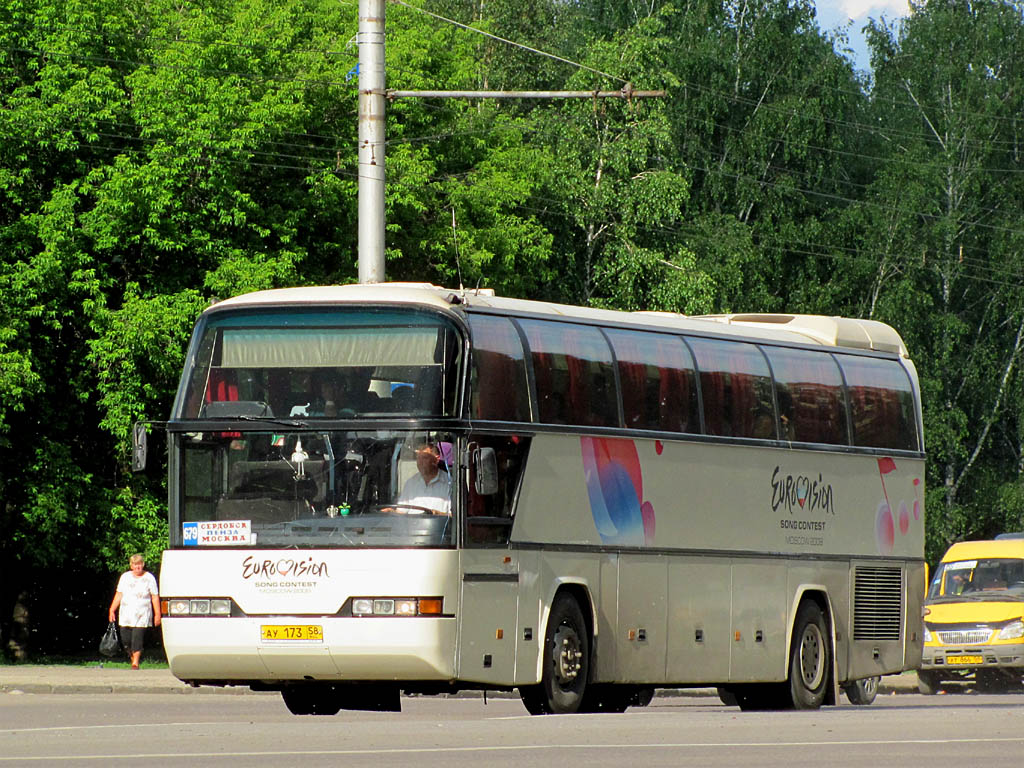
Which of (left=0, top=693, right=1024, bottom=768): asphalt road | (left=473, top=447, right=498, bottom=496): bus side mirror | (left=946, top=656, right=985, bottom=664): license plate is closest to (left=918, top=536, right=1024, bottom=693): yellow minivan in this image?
(left=946, top=656, right=985, bottom=664): license plate

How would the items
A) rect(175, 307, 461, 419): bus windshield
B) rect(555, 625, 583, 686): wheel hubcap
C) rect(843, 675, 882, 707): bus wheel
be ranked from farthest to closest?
rect(843, 675, 882, 707): bus wheel → rect(555, 625, 583, 686): wheel hubcap → rect(175, 307, 461, 419): bus windshield

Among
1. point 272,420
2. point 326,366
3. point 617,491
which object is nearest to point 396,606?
point 272,420

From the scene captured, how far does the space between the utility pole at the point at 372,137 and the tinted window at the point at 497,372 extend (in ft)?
13.0

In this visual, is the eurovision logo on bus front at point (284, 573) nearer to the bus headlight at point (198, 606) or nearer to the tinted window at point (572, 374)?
the bus headlight at point (198, 606)

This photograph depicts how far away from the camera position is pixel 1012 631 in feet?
93.6

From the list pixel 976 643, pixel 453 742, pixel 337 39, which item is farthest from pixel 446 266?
pixel 453 742

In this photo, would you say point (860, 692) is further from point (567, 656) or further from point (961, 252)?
point (961, 252)

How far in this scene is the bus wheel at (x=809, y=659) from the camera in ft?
66.8

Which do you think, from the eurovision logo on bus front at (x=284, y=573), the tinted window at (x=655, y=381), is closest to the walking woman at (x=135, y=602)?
the tinted window at (x=655, y=381)

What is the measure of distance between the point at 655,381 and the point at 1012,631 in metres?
12.1

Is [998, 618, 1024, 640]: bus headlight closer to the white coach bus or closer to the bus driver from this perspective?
the white coach bus

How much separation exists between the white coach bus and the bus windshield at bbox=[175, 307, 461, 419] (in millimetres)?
17

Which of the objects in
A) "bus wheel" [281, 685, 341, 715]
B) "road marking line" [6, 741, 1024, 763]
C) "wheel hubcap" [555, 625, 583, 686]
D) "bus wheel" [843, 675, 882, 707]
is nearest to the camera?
"road marking line" [6, 741, 1024, 763]

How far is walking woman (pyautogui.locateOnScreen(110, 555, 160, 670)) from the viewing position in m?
30.1
